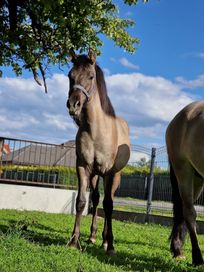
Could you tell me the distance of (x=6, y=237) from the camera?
5.50 metres

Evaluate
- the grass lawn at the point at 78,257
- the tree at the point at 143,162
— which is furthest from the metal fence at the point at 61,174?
the grass lawn at the point at 78,257

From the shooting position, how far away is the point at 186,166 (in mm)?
5977

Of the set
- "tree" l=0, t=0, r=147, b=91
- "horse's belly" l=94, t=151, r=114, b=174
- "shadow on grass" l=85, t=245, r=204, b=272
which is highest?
"tree" l=0, t=0, r=147, b=91

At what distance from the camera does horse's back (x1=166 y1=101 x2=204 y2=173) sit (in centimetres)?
569

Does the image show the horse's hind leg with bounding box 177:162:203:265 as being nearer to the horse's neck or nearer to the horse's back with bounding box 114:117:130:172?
the horse's back with bounding box 114:117:130:172

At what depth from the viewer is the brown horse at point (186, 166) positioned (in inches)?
224

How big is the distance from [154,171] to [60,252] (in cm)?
865

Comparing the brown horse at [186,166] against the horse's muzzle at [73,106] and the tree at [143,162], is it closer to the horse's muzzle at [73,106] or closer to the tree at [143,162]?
the horse's muzzle at [73,106]

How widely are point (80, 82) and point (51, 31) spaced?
7.03m

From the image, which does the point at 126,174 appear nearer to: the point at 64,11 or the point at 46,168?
the point at 46,168

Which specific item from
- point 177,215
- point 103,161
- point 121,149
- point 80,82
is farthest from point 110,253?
point 80,82

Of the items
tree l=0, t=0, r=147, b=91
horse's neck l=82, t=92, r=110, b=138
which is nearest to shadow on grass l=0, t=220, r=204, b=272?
horse's neck l=82, t=92, r=110, b=138

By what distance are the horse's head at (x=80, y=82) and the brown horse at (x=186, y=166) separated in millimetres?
1385

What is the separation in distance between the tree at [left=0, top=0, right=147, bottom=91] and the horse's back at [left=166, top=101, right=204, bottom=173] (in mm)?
4909
